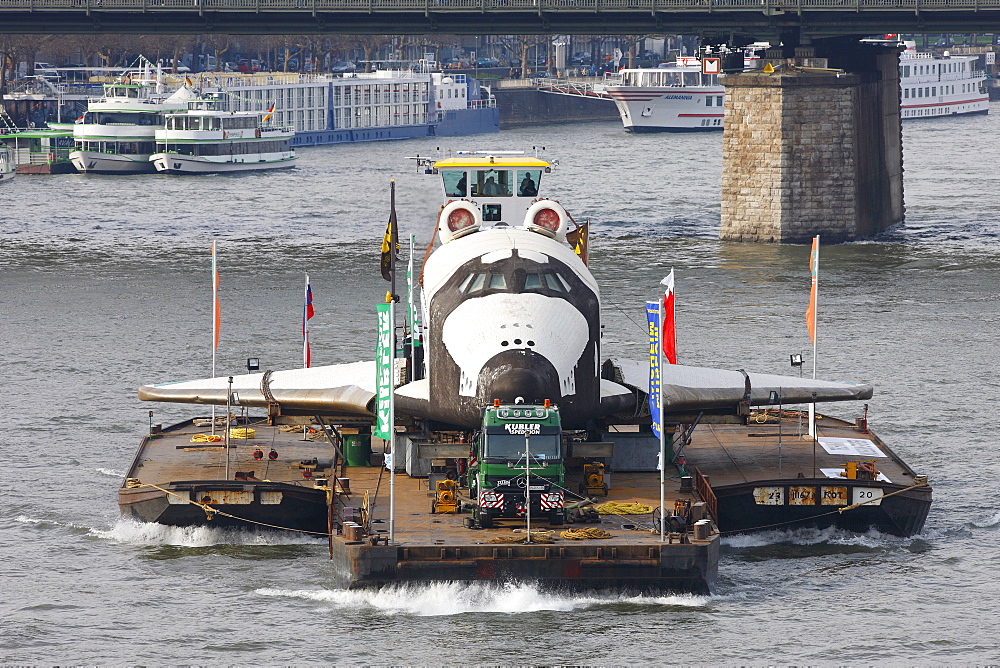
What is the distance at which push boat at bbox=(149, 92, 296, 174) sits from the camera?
466 feet

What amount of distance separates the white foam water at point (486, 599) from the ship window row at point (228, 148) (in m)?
115

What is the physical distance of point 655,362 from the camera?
33094 mm

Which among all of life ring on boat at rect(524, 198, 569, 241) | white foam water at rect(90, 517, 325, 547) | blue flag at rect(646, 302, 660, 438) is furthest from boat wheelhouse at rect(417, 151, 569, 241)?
blue flag at rect(646, 302, 660, 438)

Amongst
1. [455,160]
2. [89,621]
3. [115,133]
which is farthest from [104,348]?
[115,133]

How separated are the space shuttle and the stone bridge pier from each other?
4885 cm

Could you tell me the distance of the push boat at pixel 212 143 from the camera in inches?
5595

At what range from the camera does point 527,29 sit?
8850cm

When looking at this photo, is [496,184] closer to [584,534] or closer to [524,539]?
[584,534]

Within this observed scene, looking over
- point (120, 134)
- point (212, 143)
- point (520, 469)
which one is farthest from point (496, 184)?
point (120, 134)

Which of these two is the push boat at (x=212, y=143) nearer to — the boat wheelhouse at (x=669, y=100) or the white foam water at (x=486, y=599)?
the boat wheelhouse at (x=669, y=100)

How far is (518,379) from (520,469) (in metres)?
2.21

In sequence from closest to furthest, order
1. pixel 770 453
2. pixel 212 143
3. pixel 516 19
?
1. pixel 770 453
2. pixel 516 19
3. pixel 212 143

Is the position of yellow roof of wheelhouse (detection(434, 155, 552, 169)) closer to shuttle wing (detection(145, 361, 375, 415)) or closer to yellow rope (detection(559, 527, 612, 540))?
shuttle wing (detection(145, 361, 375, 415))

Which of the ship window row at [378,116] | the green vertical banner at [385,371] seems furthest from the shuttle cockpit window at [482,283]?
the ship window row at [378,116]
